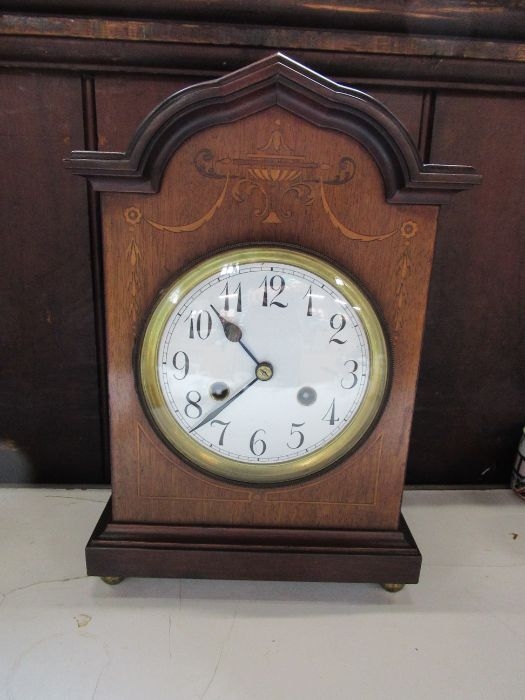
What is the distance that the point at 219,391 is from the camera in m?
0.74

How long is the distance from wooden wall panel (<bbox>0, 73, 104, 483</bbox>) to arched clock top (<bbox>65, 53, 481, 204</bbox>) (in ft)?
0.89

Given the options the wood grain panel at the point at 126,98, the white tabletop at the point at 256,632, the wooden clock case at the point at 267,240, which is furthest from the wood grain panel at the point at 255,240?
the wood grain panel at the point at 126,98

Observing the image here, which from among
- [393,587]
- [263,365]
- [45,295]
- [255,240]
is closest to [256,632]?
[393,587]

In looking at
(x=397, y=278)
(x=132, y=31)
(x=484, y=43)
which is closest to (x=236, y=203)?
(x=397, y=278)

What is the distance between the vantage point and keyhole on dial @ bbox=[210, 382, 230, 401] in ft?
2.43

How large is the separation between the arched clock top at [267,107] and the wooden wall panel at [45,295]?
0.89ft

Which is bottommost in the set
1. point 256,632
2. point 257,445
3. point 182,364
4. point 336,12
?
point 256,632

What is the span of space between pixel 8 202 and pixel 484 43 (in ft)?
2.39

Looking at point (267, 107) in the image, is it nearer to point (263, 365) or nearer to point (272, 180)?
point (272, 180)

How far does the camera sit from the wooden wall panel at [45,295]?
34.3 inches

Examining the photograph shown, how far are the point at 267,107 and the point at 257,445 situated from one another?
399 mm

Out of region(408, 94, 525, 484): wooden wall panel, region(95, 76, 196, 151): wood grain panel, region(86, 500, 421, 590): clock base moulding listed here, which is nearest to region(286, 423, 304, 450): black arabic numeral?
region(86, 500, 421, 590): clock base moulding

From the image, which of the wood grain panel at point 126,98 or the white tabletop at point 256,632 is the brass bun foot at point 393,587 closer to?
the white tabletop at point 256,632

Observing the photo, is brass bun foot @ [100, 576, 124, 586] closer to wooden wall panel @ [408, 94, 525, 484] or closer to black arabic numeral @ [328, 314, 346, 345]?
black arabic numeral @ [328, 314, 346, 345]
